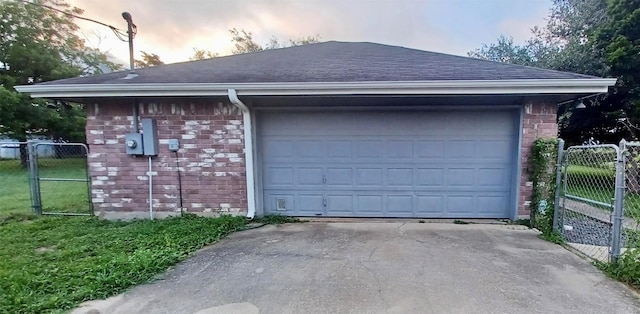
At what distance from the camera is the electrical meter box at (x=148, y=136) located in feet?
17.2

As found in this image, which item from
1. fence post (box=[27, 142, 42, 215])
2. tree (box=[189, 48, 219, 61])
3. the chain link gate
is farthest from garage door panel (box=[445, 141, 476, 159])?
tree (box=[189, 48, 219, 61])

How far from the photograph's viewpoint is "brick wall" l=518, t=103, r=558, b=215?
4.93m

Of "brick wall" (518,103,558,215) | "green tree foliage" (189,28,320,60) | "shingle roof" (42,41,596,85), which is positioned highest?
"green tree foliage" (189,28,320,60)

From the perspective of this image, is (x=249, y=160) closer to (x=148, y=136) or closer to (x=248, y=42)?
(x=148, y=136)

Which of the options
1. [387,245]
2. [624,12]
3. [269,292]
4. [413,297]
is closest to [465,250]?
[387,245]

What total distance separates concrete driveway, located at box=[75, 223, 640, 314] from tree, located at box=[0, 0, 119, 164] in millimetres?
15189

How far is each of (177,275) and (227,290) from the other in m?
0.70

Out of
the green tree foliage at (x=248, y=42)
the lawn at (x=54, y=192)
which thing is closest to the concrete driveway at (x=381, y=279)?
the lawn at (x=54, y=192)

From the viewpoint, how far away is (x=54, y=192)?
791 centimetres

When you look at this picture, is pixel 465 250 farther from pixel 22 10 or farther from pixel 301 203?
pixel 22 10

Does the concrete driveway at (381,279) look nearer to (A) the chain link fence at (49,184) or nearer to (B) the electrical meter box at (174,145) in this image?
(B) the electrical meter box at (174,145)

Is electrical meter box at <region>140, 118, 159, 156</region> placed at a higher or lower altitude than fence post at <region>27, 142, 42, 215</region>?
higher

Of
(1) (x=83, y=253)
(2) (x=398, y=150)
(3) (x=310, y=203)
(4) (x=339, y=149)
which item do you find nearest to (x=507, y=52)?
(2) (x=398, y=150)

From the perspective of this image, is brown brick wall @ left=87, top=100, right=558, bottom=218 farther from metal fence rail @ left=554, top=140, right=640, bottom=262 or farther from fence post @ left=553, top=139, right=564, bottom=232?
metal fence rail @ left=554, top=140, right=640, bottom=262
